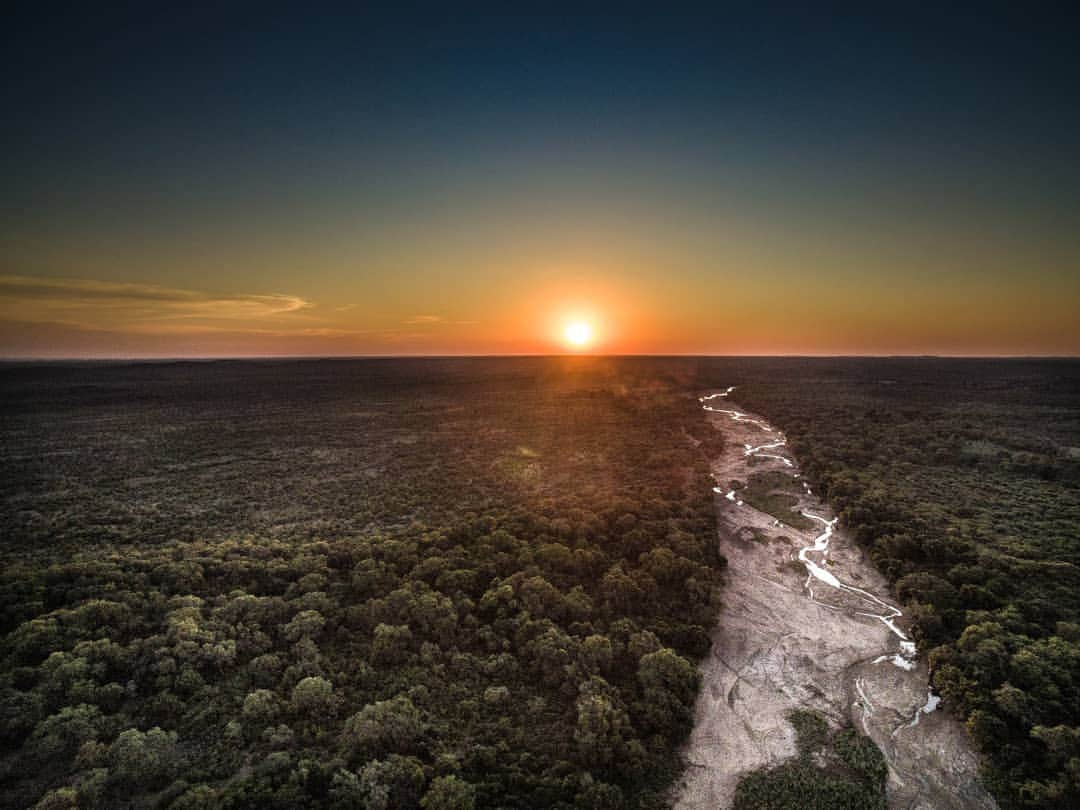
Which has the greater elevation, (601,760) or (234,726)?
(234,726)

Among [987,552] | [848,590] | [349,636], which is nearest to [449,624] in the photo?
[349,636]

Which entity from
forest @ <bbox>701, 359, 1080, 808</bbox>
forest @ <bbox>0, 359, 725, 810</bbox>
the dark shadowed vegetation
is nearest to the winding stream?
forest @ <bbox>701, 359, 1080, 808</bbox>

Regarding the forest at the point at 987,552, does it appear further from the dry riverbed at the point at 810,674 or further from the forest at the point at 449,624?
the dry riverbed at the point at 810,674

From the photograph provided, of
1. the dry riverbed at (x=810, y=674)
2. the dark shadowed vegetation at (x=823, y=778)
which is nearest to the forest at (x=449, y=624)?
the dark shadowed vegetation at (x=823, y=778)

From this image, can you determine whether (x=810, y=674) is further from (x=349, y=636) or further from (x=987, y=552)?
(x=349, y=636)

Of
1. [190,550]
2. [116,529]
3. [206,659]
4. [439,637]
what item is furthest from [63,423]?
[439,637]

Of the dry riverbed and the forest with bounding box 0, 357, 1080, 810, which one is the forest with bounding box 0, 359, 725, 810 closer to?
the forest with bounding box 0, 357, 1080, 810

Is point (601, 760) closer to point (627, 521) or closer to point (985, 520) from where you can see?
point (627, 521)
